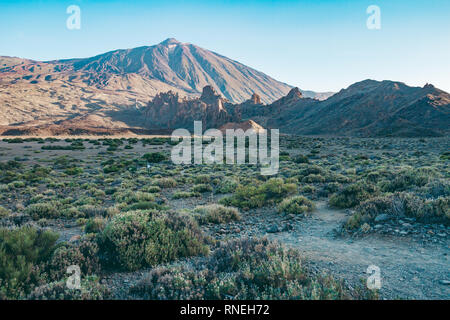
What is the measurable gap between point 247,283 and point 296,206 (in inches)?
188

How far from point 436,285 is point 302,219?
3.87 meters

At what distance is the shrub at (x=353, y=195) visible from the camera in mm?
8031

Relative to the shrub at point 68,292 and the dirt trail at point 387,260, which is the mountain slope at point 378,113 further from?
the shrub at point 68,292

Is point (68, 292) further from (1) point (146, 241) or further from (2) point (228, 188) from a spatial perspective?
(2) point (228, 188)

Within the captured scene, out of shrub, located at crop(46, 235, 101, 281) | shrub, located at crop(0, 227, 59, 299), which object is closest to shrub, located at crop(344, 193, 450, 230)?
shrub, located at crop(46, 235, 101, 281)

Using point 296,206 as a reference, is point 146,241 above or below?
above

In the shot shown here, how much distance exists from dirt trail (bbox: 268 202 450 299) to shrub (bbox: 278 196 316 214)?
4.87ft

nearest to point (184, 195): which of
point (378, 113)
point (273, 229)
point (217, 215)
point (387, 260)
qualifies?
point (217, 215)

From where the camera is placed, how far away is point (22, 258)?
13.2 feet

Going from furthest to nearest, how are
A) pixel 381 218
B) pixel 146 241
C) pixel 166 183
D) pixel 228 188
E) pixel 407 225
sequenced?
pixel 166 183 < pixel 228 188 < pixel 381 218 < pixel 407 225 < pixel 146 241
